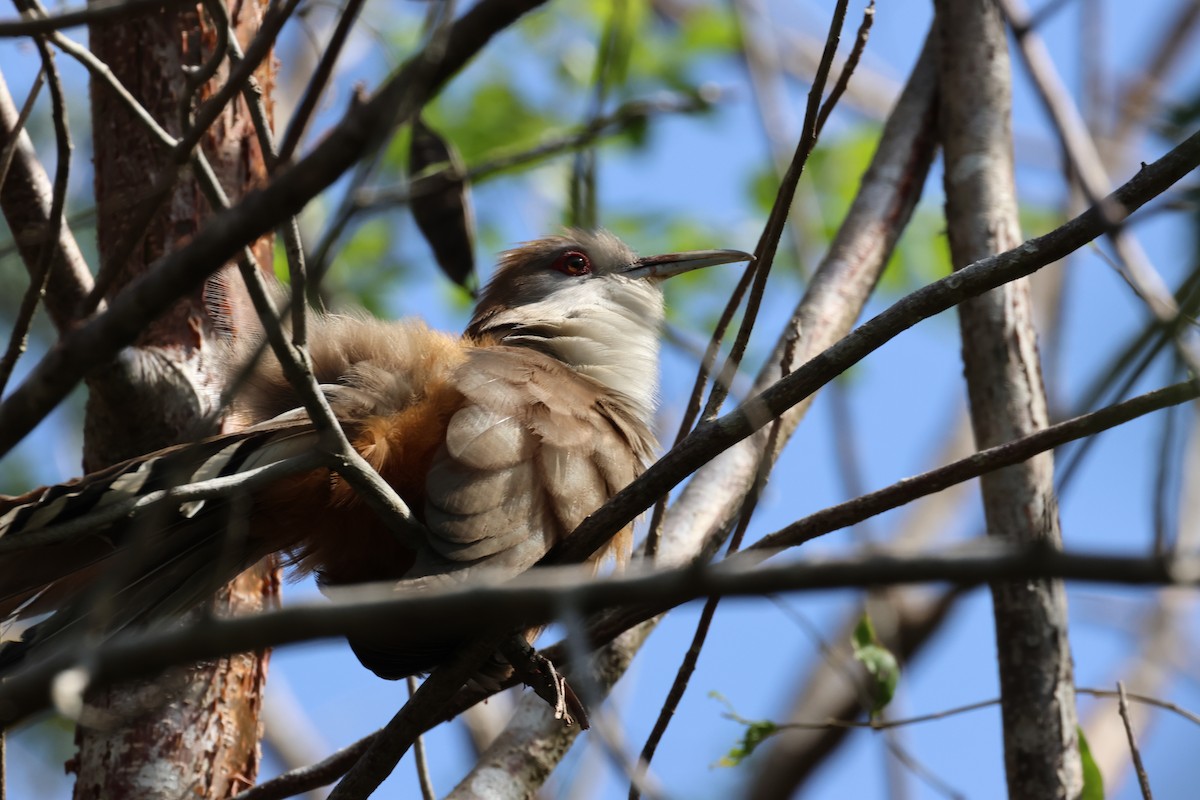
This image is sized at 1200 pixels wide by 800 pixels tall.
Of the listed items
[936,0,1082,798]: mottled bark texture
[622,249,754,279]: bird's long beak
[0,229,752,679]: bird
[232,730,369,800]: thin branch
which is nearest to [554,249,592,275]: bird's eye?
[622,249,754,279]: bird's long beak

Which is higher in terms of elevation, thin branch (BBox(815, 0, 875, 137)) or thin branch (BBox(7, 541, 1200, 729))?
thin branch (BBox(815, 0, 875, 137))

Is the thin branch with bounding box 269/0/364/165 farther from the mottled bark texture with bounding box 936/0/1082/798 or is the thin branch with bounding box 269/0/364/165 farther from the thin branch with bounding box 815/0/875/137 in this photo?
the mottled bark texture with bounding box 936/0/1082/798

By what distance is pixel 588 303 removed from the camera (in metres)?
4.21

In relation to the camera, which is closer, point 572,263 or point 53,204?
point 53,204

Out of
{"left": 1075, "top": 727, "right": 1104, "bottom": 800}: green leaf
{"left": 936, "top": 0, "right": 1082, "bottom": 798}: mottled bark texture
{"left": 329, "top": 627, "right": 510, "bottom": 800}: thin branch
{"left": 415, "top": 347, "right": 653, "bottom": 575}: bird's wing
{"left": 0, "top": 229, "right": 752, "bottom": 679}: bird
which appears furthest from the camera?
{"left": 936, "top": 0, "right": 1082, "bottom": 798}: mottled bark texture

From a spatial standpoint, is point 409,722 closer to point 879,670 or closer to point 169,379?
point 169,379

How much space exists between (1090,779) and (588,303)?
2.17m

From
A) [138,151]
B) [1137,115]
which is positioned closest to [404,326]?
[138,151]

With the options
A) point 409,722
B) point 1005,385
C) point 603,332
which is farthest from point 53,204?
point 1005,385

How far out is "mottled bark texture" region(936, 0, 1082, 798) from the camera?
338 centimetres

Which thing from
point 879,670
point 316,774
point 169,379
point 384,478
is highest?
point 169,379

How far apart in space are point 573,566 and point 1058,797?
1.76 metres

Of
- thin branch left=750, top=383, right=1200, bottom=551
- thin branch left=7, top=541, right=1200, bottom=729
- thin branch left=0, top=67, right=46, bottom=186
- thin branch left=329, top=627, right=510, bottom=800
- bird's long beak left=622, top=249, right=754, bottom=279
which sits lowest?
thin branch left=7, top=541, right=1200, bottom=729

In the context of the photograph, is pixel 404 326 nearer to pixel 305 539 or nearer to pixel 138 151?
pixel 305 539
